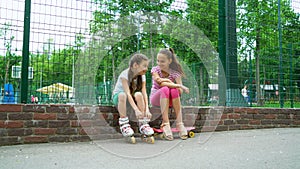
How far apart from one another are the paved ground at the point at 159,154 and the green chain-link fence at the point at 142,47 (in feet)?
2.50

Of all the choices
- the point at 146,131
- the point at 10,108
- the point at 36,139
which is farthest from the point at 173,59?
the point at 10,108

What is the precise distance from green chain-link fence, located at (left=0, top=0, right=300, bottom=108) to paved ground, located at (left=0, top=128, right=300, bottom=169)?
762 millimetres

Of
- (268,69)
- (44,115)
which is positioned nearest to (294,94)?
(268,69)

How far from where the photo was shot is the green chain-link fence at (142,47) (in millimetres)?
3551

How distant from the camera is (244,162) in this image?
2.56m

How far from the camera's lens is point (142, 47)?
13.7 feet

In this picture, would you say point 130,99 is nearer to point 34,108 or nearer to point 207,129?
point 34,108

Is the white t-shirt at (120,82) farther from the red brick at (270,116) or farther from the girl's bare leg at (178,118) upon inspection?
the red brick at (270,116)

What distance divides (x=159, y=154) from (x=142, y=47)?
1761mm

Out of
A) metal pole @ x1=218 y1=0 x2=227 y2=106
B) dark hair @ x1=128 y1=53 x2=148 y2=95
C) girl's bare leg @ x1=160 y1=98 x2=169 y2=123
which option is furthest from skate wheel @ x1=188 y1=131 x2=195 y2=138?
metal pole @ x1=218 y1=0 x2=227 y2=106

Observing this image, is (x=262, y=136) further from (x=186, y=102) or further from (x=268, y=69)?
(x=268, y=69)

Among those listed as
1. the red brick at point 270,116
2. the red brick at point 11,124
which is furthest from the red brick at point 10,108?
the red brick at point 270,116

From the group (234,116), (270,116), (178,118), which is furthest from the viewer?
(270,116)

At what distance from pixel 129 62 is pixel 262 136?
6.69ft
